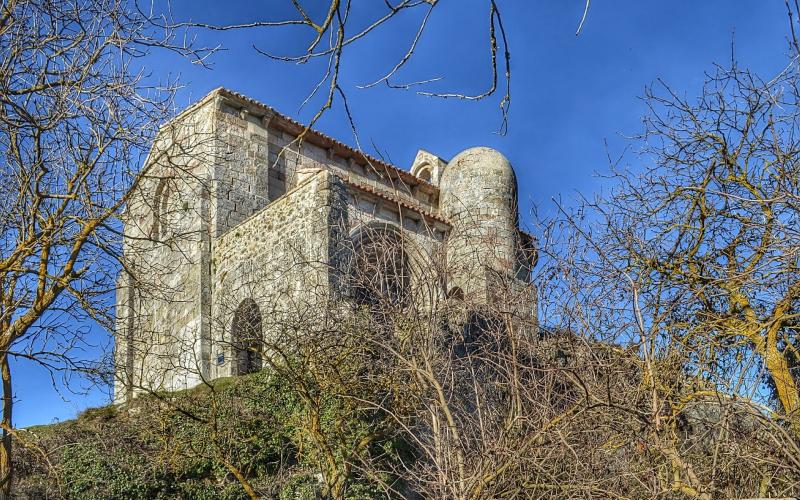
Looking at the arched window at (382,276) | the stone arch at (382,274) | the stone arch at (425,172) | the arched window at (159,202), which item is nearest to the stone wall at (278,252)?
the stone arch at (382,274)

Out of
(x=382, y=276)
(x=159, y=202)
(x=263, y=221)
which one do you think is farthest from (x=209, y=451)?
→ (x=263, y=221)

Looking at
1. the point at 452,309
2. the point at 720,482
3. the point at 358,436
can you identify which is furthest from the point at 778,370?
the point at 358,436

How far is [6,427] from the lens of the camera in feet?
21.5

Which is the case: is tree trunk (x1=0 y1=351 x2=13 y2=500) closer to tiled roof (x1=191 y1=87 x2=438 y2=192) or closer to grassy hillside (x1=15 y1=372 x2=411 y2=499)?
grassy hillside (x1=15 y1=372 x2=411 y2=499)

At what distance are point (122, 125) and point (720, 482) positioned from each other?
5.28 meters

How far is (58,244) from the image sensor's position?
7109 millimetres

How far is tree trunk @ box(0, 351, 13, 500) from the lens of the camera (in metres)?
6.52

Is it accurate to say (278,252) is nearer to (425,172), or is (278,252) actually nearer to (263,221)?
(263,221)

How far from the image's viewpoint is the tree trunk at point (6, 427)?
6.52 metres

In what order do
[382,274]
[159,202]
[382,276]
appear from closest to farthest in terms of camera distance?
[382,276] < [382,274] < [159,202]

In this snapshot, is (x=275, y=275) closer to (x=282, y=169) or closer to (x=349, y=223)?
(x=349, y=223)

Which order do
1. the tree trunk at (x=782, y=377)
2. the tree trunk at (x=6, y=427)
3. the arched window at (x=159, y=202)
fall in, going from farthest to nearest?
1. the arched window at (x=159, y=202)
2. the tree trunk at (x=782, y=377)
3. the tree trunk at (x=6, y=427)

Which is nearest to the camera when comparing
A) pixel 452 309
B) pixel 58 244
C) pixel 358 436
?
pixel 58 244

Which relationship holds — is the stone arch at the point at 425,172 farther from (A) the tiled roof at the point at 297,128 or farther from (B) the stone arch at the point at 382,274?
(B) the stone arch at the point at 382,274
